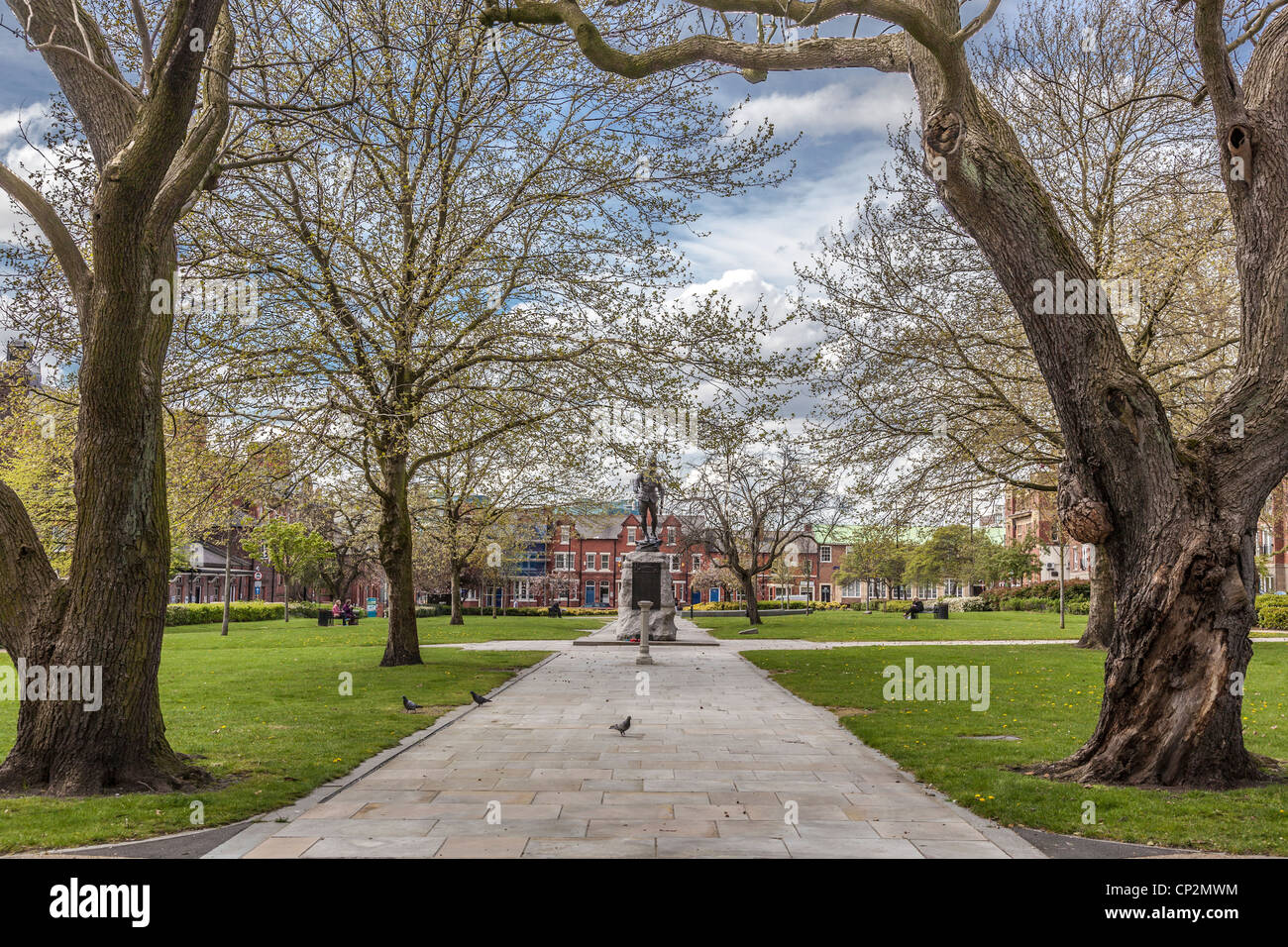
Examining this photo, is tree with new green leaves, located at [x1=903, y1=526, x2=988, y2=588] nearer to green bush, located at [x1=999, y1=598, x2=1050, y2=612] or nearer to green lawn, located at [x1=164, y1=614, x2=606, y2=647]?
green bush, located at [x1=999, y1=598, x2=1050, y2=612]

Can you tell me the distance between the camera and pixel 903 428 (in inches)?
818

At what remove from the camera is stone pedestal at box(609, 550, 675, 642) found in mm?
28750

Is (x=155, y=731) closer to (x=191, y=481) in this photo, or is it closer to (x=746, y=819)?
(x=746, y=819)

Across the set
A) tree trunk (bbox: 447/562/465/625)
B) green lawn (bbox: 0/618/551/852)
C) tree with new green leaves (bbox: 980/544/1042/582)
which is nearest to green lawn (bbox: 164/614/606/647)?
tree trunk (bbox: 447/562/465/625)

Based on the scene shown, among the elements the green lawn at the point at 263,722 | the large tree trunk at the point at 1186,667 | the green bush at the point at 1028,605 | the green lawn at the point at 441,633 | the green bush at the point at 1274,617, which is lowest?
the green bush at the point at 1028,605

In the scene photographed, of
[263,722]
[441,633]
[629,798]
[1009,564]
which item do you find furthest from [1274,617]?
[263,722]

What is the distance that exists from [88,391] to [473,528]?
100 feet

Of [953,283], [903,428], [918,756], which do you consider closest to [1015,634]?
[903,428]

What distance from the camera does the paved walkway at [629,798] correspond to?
5824mm

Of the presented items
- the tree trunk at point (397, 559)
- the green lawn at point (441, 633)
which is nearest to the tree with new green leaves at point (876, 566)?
the green lawn at point (441, 633)

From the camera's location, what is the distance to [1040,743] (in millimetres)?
9586

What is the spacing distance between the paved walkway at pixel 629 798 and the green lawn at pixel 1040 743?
410 mm

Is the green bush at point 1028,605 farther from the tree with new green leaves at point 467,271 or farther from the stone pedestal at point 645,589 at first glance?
the tree with new green leaves at point 467,271

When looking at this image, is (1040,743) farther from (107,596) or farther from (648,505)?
(648,505)
